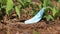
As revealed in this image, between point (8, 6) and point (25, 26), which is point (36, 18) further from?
point (8, 6)

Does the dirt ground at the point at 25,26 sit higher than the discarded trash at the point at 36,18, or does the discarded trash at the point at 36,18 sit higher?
the discarded trash at the point at 36,18

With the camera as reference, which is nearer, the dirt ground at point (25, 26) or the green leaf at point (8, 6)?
the dirt ground at point (25, 26)

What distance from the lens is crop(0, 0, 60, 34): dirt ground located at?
2498mm

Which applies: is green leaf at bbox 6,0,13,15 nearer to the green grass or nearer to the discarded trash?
the green grass

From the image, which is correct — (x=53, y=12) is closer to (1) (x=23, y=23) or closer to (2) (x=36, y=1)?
(1) (x=23, y=23)

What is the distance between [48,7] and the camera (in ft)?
9.09

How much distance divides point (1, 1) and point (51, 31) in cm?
84

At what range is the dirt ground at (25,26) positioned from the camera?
8.20ft

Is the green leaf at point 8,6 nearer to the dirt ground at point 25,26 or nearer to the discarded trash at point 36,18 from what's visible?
the dirt ground at point 25,26

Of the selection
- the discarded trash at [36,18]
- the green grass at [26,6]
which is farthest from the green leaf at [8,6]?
the discarded trash at [36,18]

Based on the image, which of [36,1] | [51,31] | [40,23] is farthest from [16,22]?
[36,1]

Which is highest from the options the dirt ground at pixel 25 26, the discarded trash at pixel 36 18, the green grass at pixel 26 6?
the green grass at pixel 26 6

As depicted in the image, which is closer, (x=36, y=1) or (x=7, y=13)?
(x=7, y=13)

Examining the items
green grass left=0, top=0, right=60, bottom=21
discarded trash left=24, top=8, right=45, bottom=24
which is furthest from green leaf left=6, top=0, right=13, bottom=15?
discarded trash left=24, top=8, right=45, bottom=24
